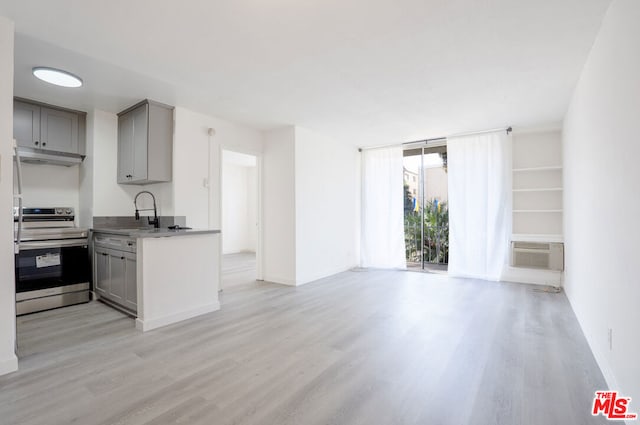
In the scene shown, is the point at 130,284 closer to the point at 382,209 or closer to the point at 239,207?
the point at 382,209

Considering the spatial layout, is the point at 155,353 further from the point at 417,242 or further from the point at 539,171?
the point at 539,171

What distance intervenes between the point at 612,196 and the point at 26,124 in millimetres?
5748

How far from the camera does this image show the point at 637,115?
1.56m

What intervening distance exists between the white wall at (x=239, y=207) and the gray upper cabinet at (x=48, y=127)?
4.48 metres

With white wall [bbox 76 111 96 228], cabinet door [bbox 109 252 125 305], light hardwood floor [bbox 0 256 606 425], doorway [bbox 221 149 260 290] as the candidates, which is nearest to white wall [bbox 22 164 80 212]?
white wall [bbox 76 111 96 228]

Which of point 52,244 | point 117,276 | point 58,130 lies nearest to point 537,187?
point 117,276

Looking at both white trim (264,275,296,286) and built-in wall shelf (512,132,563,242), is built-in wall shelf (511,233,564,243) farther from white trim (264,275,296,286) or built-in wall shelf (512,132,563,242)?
white trim (264,275,296,286)

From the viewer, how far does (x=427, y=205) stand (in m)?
6.11

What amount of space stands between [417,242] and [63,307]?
5.76 metres

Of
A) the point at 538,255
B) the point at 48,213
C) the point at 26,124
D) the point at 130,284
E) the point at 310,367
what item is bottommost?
the point at 310,367

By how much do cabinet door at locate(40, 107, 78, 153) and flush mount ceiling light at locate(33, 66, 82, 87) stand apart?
3.00ft

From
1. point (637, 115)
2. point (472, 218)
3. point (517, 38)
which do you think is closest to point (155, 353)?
point (637, 115)

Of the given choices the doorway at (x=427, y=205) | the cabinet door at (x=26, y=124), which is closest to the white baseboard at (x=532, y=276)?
the doorway at (x=427, y=205)

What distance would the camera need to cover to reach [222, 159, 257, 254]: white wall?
28.4 ft
